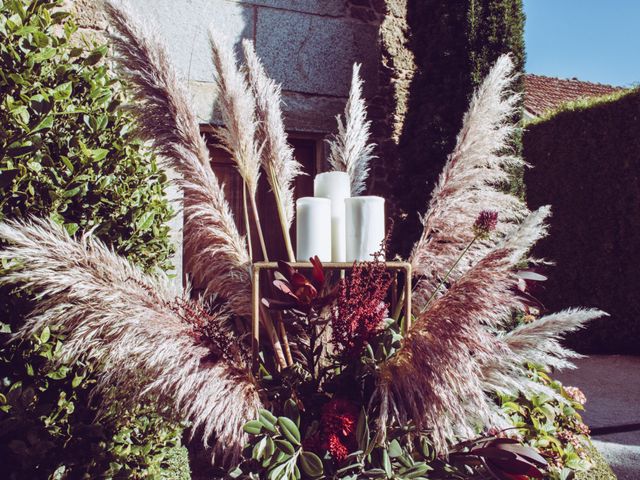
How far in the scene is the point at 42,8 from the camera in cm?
186

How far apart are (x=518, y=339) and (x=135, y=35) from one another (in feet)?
4.16

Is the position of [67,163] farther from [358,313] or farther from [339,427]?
[339,427]

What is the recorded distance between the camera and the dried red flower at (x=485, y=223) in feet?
4.61

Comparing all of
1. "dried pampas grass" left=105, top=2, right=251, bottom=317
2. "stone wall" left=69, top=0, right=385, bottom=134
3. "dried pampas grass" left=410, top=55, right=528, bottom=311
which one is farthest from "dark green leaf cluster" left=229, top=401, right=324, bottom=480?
"stone wall" left=69, top=0, right=385, bottom=134

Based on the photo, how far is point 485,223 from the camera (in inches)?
55.4

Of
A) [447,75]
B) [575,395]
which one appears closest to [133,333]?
[575,395]

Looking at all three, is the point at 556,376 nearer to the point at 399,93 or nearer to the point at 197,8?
the point at 399,93

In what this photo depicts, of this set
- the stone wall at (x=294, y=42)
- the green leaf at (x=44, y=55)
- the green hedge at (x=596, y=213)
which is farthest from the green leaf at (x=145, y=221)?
the green hedge at (x=596, y=213)

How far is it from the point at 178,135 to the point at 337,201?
572 millimetres

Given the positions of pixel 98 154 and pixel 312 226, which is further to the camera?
pixel 98 154

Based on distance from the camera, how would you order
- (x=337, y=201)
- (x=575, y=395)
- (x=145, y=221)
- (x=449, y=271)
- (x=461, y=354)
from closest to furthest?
(x=461, y=354) → (x=449, y=271) → (x=337, y=201) → (x=145, y=221) → (x=575, y=395)

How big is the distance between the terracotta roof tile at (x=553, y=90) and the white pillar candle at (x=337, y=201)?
28.0 feet

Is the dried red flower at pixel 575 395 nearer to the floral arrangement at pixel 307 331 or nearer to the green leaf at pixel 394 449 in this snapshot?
the floral arrangement at pixel 307 331

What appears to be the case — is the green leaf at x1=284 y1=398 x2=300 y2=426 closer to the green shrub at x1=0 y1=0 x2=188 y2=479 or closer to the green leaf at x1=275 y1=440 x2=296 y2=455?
the green leaf at x1=275 y1=440 x2=296 y2=455
